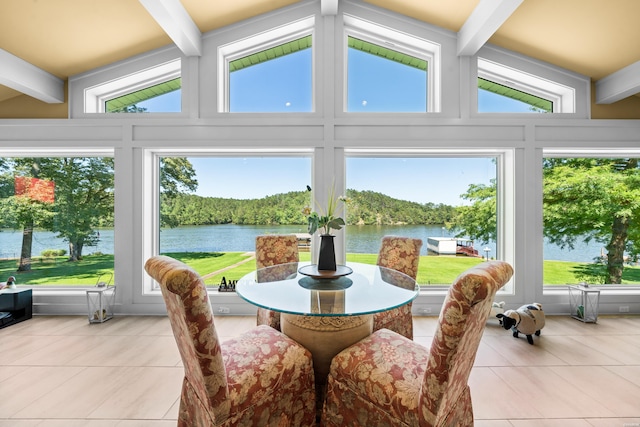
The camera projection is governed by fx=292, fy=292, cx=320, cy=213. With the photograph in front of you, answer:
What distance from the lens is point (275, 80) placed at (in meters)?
3.62

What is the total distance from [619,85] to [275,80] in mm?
3896

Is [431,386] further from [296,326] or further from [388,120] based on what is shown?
[388,120]

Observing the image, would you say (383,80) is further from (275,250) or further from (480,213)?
(275,250)

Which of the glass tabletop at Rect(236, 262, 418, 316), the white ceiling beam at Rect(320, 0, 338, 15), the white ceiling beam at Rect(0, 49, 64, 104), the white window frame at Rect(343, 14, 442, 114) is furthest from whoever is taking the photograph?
the white window frame at Rect(343, 14, 442, 114)

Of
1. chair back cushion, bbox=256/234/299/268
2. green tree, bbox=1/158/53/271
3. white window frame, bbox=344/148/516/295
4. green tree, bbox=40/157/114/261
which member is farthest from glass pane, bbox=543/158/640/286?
green tree, bbox=1/158/53/271

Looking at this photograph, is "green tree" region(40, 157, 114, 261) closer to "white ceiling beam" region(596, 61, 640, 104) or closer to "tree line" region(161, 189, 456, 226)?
"tree line" region(161, 189, 456, 226)

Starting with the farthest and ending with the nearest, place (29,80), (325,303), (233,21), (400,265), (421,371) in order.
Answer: (233,21) < (29,80) < (400,265) < (325,303) < (421,371)

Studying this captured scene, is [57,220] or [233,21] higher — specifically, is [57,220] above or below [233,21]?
below

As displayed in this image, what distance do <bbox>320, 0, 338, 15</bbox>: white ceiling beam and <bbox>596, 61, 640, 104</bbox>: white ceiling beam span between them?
3.21 metres

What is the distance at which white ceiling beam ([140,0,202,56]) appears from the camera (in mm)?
2568

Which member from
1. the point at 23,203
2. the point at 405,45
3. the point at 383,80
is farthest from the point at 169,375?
the point at 405,45

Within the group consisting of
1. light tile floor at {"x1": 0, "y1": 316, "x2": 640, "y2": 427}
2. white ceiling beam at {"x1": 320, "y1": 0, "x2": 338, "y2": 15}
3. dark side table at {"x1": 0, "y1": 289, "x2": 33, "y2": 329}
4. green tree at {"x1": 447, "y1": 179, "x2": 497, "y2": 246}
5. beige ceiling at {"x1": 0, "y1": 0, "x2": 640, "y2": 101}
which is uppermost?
white ceiling beam at {"x1": 320, "y1": 0, "x2": 338, "y2": 15}

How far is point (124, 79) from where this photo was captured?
11.6 feet

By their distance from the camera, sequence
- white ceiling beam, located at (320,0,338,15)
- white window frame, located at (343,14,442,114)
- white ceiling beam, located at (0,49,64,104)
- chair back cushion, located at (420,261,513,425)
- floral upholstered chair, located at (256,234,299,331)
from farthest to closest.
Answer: white window frame, located at (343,14,442,114) < white ceiling beam, located at (320,0,338,15) < white ceiling beam, located at (0,49,64,104) < floral upholstered chair, located at (256,234,299,331) < chair back cushion, located at (420,261,513,425)
